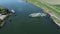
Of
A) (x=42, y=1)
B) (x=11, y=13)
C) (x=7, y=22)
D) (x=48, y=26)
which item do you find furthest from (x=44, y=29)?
(x=42, y=1)

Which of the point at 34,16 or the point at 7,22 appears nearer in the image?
the point at 7,22

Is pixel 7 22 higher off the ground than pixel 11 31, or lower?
higher

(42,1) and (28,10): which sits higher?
(42,1)

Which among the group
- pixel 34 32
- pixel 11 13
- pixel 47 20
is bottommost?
pixel 34 32

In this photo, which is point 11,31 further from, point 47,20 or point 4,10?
point 4,10

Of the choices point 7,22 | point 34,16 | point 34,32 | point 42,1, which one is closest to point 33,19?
point 34,16

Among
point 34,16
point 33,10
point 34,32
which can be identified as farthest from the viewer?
point 33,10

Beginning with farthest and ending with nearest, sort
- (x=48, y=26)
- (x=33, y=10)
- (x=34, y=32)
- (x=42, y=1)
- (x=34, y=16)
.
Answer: (x=42, y=1) → (x=33, y=10) → (x=34, y=16) → (x=48, y=26) → (x=34, y=32)

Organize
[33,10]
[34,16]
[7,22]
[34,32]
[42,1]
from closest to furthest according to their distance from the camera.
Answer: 1. [34,32]
2. [7,22]
3. [34,16]
4. [33,10]
5. [42,1]

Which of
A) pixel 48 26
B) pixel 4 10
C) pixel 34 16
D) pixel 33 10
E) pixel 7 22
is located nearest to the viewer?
pixel 48 26

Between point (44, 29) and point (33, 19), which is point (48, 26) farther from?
point (33, 19)
